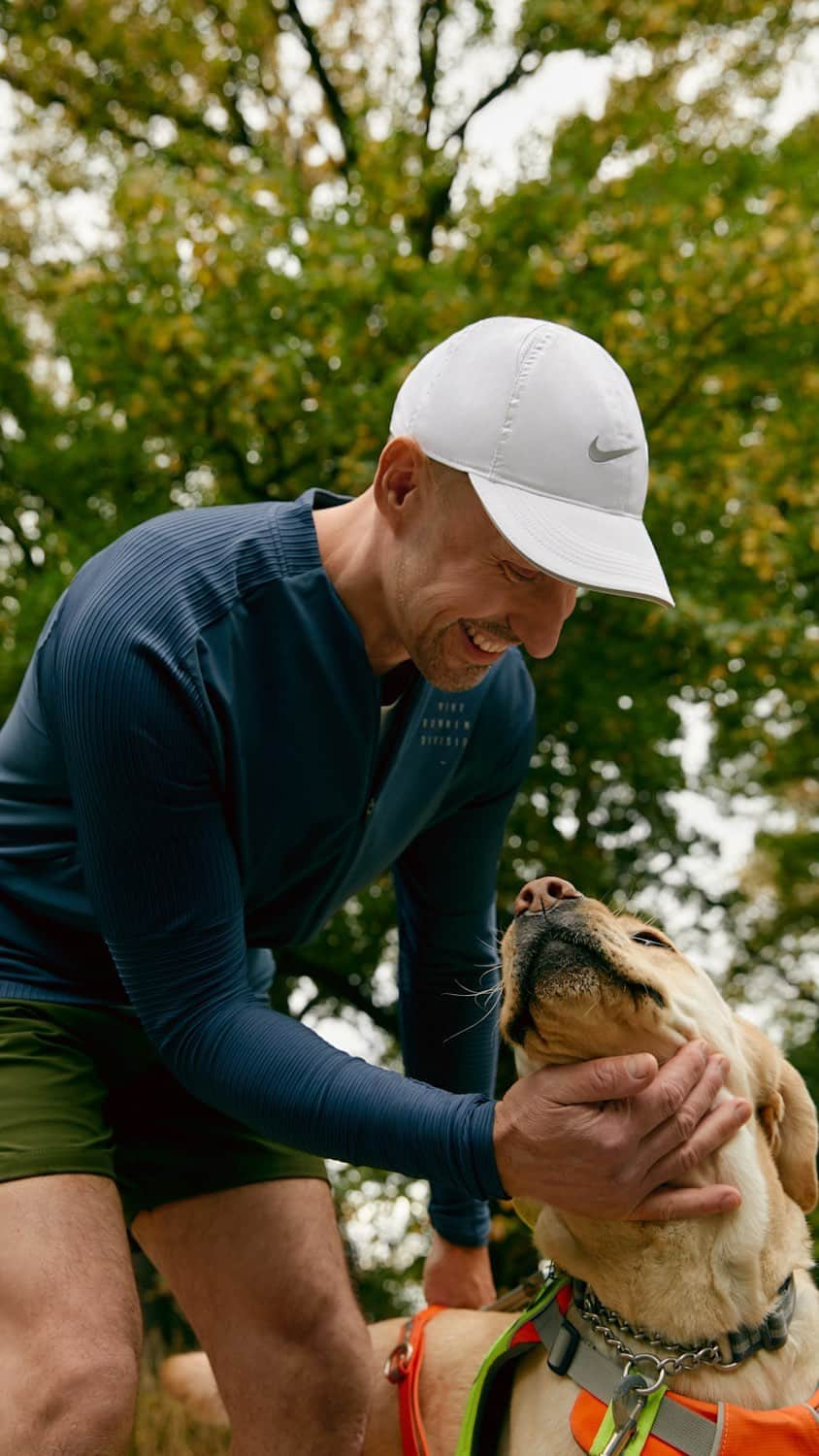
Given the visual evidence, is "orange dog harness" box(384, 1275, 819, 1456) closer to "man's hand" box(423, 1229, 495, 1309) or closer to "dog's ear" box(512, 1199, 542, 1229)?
"dog's ear" box(512, 1199, 542, 1229)

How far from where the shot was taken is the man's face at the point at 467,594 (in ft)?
8.27

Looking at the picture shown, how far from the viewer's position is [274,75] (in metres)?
11.2

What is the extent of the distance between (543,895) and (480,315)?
574cm

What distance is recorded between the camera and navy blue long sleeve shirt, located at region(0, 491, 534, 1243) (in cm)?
236

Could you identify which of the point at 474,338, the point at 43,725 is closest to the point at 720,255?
the point at 474,338

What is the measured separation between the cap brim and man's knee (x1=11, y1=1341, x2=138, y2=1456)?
1550mm

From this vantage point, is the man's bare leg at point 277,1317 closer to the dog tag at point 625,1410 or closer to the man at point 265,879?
the man at point 265,879

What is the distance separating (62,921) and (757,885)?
31.4 feet

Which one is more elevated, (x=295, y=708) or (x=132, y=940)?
(x=295, y=708)

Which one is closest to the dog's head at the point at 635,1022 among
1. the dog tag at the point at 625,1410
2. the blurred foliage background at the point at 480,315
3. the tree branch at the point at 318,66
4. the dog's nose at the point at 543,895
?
the dog's nose at the point at 543,895

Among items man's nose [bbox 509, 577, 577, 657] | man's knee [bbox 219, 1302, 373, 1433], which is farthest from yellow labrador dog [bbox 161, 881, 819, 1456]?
man's nose [bbox 509, 577, 577, 657]

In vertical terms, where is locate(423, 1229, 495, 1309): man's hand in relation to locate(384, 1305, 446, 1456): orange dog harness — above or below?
below

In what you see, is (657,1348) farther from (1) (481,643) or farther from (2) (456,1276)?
(1) (481,643)

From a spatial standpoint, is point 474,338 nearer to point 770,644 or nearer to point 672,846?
point 770,644
